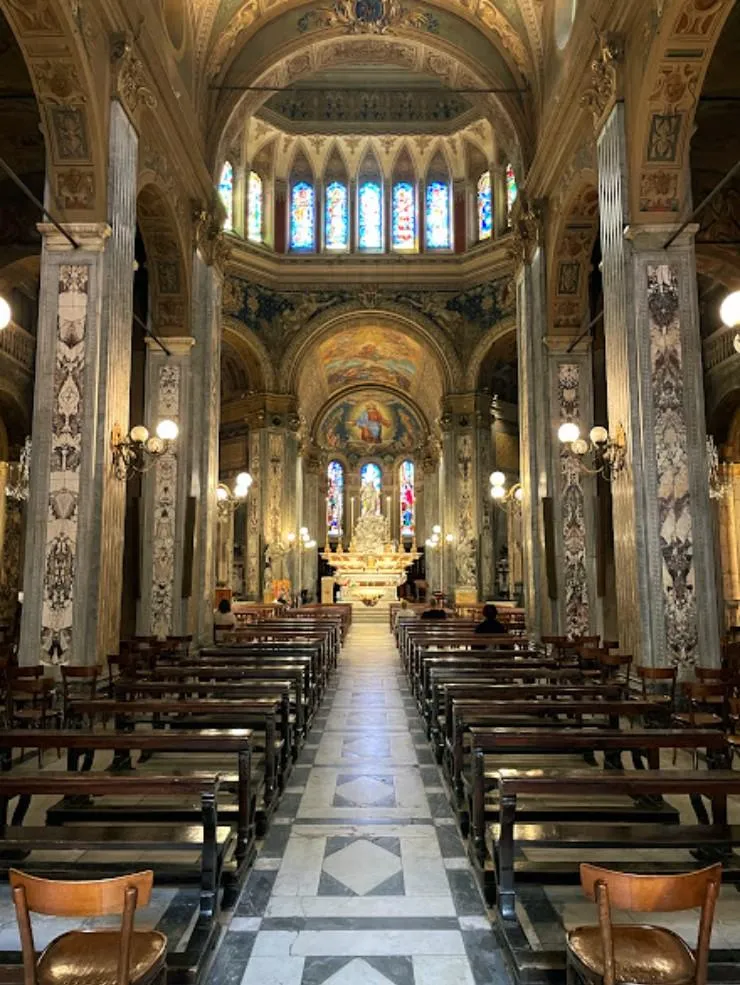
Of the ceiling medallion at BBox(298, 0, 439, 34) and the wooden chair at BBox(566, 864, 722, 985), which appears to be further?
the ceiling medallion at BBox(298, 0, 439, 34)

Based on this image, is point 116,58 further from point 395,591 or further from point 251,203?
point 395,591

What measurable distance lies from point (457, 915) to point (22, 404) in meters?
17.2

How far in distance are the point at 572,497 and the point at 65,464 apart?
28.5 ft

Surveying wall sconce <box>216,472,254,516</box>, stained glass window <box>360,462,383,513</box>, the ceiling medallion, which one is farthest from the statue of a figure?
the ceiling medallion

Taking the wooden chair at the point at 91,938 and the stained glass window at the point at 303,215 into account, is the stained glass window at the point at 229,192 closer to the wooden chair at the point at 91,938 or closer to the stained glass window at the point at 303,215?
the stained glass window at the point at 303,215

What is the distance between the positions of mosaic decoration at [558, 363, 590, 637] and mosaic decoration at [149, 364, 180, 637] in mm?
6851

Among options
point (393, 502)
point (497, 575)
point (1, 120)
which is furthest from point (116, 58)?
point (393, 502)

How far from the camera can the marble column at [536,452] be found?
1398 cm

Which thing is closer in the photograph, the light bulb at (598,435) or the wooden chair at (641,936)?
the wooden chair at (641,936)

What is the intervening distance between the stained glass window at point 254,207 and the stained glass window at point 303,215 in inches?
48.8

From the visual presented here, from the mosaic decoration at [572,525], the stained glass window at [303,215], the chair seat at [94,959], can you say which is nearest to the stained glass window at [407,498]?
the stained glass window at [303,215]

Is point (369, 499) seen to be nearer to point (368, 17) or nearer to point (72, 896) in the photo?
point (368, 17)

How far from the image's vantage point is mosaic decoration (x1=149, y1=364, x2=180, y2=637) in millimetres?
13234

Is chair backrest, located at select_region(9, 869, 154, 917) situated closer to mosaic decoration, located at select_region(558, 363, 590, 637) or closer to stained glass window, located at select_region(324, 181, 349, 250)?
mosaic decoration, located at select_region(558, 363, 590, 637)
